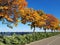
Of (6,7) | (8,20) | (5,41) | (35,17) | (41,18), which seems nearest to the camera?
(5,41)

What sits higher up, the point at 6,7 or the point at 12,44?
the point at 6,7

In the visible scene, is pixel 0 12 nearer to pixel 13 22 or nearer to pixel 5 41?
pixel 13 22

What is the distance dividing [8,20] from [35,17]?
2227 cm

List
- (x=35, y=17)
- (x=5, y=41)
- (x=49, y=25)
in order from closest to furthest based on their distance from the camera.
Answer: (x=5, y=41)
(x=35, y=17)
(x=49, y=25)

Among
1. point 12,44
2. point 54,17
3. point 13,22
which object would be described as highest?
point 54,17

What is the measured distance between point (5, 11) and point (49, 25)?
49.5 metres

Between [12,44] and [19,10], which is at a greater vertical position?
[19,10]

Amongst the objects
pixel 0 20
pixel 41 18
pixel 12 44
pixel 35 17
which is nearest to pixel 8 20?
pixel 0 20

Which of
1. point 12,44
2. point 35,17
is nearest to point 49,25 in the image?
point 35,17

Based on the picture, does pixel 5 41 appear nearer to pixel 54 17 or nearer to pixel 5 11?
pixel 5 11

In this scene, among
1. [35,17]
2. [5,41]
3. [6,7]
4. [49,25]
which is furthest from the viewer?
[49,25]

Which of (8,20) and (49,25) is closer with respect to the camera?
(8,20)

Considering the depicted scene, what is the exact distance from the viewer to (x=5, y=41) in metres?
24.1

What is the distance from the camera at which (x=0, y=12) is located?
95.2ft
